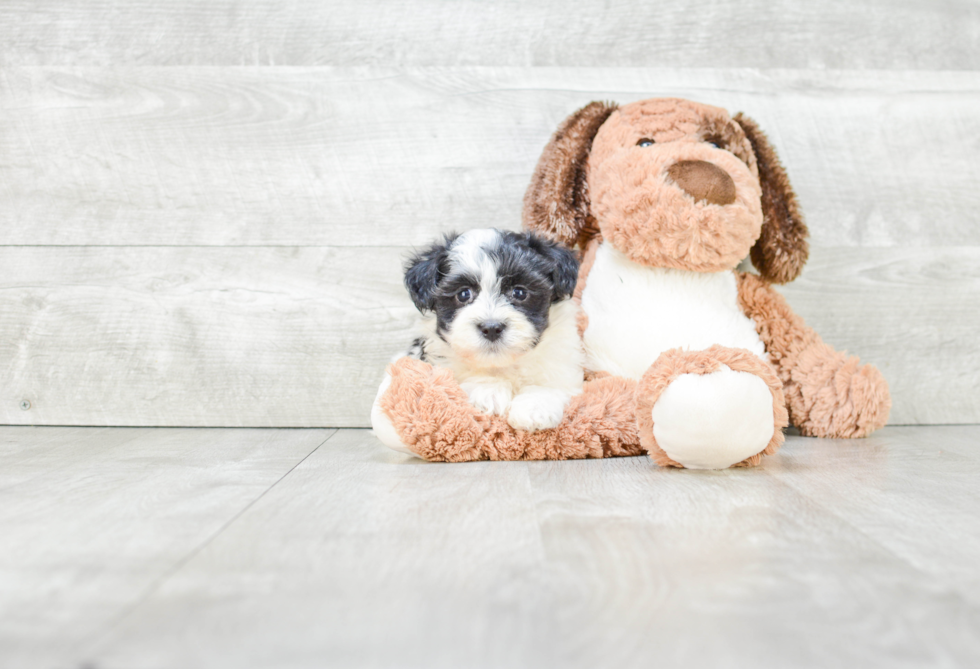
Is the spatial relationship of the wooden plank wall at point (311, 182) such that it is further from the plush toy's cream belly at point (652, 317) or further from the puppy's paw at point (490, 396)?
the puppy's paw at point (490, 396)

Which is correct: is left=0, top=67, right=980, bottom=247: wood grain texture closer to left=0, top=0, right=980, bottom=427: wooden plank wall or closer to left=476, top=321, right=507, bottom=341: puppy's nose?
left=0, top=0, right=980, bottom=427: wooden plank wall

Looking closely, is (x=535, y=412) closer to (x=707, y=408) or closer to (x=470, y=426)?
(x=470, y=426)

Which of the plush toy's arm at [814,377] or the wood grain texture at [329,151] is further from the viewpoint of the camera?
the wood grain texture at [329,151]

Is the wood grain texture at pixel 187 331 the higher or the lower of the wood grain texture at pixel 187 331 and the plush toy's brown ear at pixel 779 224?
the lower

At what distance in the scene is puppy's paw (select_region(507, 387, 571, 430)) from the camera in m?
1.41

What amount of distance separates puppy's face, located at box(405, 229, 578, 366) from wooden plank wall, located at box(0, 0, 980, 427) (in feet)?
1.68

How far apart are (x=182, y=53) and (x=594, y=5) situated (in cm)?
115

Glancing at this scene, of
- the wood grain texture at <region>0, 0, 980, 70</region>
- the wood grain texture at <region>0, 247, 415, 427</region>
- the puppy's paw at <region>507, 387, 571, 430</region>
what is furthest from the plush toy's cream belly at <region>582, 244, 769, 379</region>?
the wood grain texture at <region>0, 0, 980, 70</region>

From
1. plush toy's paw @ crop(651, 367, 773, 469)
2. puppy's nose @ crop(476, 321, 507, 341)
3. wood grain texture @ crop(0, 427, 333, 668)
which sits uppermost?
puppy's nose @ crop(476, 321, 507, 341)

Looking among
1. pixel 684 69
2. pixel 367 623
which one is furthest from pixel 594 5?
pixel 367 623

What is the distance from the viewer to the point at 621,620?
26.4 inches

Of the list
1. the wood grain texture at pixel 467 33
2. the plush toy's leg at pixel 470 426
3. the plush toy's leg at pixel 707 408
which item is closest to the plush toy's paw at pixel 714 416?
the plush toy's leg at pixel 707 408

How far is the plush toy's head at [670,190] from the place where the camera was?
5.11 feet

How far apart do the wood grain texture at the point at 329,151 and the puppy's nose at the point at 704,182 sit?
532mm
